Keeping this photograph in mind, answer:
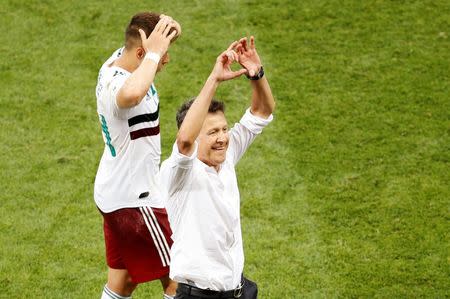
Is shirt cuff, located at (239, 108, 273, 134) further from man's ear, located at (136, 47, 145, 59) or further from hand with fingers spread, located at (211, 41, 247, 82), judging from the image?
man's ear, located at (136, 47, 145, 59)

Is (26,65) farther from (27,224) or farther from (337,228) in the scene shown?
(337,228)

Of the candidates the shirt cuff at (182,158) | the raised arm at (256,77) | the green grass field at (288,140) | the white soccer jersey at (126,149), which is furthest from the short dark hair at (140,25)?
the green grass field at (288,140)

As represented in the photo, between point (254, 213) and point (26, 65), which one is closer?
point (254, 213)

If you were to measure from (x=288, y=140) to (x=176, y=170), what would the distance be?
4301 mm

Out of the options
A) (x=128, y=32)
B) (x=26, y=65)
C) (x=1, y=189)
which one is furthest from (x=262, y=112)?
(x=26, y=65)

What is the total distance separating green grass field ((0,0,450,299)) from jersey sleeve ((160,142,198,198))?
2.20 m

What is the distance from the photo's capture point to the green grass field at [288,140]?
24.1 feet

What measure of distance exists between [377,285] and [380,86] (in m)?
3.39

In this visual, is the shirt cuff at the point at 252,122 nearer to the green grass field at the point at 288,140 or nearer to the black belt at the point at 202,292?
the black belt at the point at 202,292

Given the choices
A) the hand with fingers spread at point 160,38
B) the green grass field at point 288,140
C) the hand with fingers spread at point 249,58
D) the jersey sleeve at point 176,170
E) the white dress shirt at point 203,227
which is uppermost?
the hand with fingers spread at point 160,38

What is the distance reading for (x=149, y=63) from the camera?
5.22 m

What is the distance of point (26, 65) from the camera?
1045cm

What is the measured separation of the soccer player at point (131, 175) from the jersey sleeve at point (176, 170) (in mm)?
537

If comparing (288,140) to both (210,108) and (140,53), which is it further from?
(210,108)
